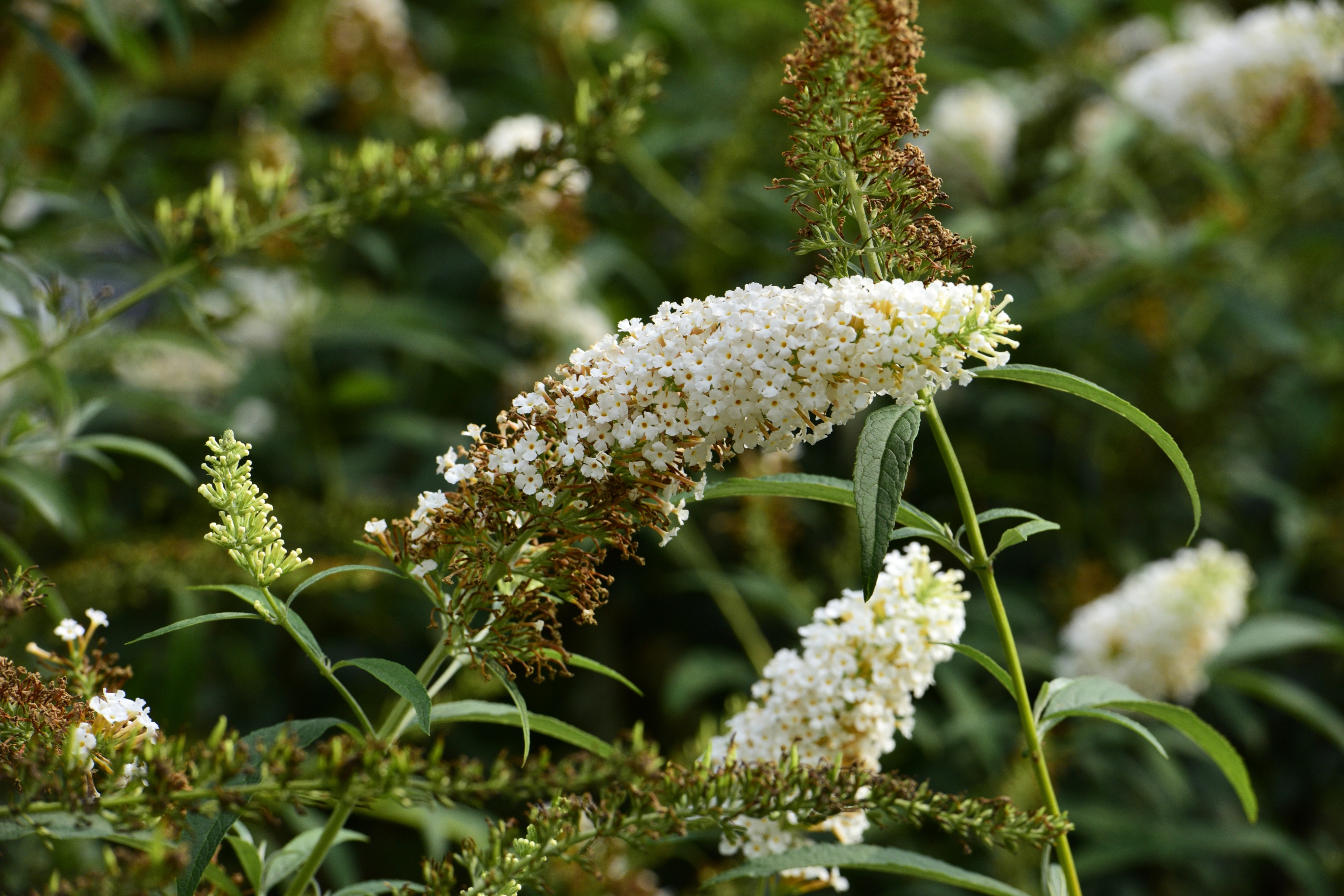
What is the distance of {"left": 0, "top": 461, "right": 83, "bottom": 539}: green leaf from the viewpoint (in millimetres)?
1854

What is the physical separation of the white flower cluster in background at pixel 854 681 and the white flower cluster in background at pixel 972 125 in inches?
118

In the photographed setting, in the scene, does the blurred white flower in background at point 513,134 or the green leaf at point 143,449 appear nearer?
the green leaf at point 143,449

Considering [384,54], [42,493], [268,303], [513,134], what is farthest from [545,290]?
[42,493]

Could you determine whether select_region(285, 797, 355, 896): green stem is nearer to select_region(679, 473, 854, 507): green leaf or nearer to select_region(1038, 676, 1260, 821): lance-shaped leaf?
select_region(679, 473, 854, 507): green leaf

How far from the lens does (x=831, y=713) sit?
4.55 ft

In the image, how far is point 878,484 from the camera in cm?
108

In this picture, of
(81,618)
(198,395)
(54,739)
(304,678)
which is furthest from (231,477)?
(198,395)

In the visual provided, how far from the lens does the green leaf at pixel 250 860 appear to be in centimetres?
121

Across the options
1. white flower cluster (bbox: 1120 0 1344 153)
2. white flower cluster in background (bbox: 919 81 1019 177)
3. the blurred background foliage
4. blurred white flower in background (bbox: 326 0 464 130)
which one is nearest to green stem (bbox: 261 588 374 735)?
the blurred background foliage

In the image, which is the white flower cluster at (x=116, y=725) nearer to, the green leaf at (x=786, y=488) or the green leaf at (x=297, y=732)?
the green leaf at (x=297, y=732)

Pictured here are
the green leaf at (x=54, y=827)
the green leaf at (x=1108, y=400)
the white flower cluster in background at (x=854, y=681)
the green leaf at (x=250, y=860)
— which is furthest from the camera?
the white flower cluster in background at (x=854, y=681)

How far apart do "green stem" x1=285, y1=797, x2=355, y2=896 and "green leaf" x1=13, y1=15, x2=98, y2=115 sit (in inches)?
73.6

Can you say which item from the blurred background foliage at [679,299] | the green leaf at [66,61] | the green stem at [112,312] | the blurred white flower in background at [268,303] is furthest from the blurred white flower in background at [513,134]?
the green stem at [112,312]

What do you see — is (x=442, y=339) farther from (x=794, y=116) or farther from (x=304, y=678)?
(x=794, y=116)
